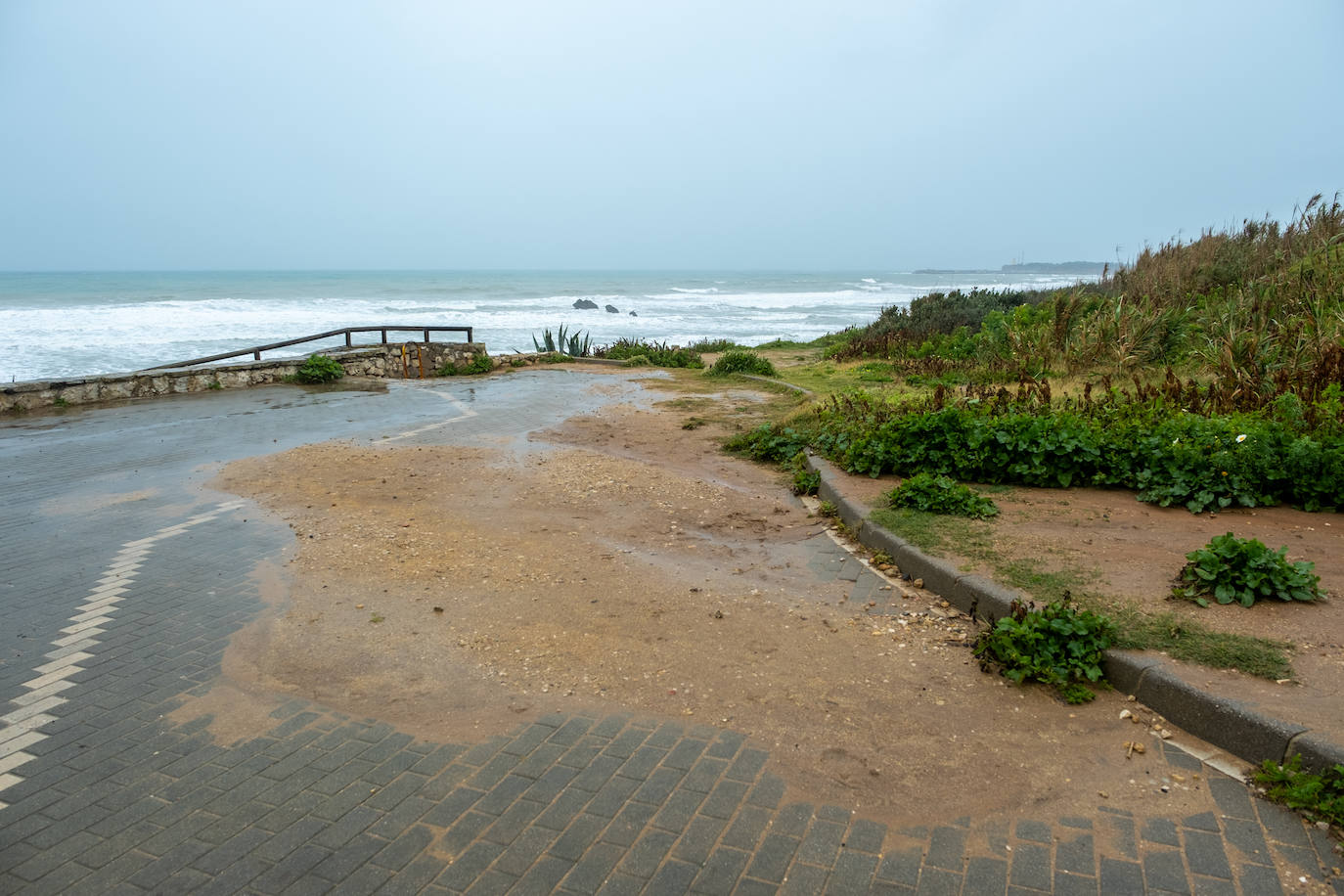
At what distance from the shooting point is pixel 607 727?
146 inches

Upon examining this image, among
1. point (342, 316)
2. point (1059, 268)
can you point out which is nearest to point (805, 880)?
point (342, 316)

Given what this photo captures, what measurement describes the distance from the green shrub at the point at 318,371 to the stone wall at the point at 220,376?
25 centimetres

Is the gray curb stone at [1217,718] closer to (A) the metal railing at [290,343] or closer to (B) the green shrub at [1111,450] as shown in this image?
(B) the green shrub at [1111,450]

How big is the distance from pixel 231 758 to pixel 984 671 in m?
3.53

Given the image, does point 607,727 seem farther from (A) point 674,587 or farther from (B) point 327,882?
(A) point 674,587

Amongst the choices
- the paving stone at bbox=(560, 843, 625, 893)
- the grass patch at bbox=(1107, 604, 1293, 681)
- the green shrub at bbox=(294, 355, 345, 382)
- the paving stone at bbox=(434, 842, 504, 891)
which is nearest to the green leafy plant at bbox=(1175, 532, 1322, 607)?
the grass patch at bbox=(1107, 604, 1293, 681)

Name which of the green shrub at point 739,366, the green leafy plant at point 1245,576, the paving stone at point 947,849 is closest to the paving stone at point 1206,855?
the paving stone at point 947,849

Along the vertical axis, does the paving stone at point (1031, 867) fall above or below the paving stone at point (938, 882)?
above

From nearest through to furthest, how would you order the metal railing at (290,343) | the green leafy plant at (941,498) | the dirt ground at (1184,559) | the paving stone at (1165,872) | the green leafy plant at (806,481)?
the paving stone at (1165,872)
the dirt ground at (1184,559)
the green leafy plant at (941,498)
the green leafy plant at (806,481)
the metal railing at (290,343)

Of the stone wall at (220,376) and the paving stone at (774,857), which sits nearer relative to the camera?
the paving stone at (774,857)

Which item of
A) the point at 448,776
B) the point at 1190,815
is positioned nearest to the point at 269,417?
the point at 448,776

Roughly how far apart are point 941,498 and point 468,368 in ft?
48.6

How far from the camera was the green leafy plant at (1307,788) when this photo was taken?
2.86 m

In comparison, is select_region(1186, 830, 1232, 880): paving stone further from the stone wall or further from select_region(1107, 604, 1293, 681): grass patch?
the stone wall
